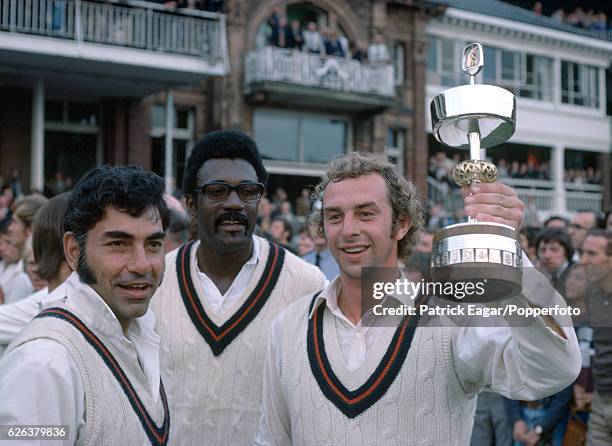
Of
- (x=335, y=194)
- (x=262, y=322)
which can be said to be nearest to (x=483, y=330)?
(x=335, y=194)

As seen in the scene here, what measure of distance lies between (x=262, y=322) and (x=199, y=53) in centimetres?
1266

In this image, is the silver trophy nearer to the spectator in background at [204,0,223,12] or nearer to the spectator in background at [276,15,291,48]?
the spectator in background at [204,0,223,12]

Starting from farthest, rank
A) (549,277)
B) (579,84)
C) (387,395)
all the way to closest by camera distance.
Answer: (579,84)
(549,277)
(387,395)

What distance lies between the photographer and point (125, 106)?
55.3ft

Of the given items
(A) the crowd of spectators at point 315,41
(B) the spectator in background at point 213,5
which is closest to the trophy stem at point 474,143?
(B) the spectator in background at point 213,5

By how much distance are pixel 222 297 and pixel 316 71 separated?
616 inches

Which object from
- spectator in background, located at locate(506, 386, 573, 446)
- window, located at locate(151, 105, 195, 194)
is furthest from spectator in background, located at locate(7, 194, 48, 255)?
window, located at locate(151, 105, 195, 194)

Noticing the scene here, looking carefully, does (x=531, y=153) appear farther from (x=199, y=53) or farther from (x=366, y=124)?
(x=199, y=53)

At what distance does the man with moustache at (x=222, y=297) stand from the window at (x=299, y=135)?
50.6 ft

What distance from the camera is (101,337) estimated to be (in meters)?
2.26

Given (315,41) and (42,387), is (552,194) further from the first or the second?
(42,387)

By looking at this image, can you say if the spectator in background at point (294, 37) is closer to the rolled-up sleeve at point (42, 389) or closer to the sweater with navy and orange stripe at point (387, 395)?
the sweater with navy and orange stripe at point (387, 395)

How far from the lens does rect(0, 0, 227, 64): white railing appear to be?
13.6m

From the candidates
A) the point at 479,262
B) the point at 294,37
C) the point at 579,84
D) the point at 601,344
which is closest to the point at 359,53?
the point at 294,37
